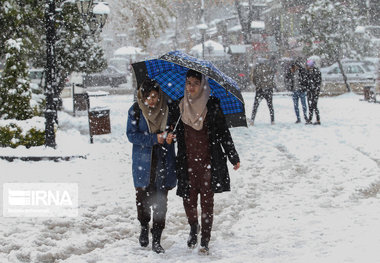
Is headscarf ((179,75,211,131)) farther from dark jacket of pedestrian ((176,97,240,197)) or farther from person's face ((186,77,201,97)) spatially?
dark jacket of pedestrian ((176,97,240,197))

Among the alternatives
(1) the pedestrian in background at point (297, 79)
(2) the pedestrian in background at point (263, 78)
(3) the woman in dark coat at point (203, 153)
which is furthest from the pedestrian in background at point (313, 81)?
(3) the woman in dark coat at point (203, 153)

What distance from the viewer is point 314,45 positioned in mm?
26391

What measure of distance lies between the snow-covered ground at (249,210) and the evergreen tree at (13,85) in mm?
1236

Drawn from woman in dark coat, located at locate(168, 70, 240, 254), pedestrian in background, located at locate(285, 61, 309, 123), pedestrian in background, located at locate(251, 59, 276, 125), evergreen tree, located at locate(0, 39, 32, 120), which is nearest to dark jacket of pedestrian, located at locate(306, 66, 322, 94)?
pedestrian in background, located at locate(285, 61, 309, 123)

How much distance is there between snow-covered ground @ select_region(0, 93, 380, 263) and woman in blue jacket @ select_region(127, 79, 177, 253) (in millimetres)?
521

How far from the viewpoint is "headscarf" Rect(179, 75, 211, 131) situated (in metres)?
4.46

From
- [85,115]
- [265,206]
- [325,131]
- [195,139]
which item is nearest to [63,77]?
[85,115]

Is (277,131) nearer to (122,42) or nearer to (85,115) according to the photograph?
(85,115)

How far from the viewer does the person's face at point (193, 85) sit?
14.7 ft

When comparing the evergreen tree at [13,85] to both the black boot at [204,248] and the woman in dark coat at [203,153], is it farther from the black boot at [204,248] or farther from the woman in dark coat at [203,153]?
the black boot at [204,248]

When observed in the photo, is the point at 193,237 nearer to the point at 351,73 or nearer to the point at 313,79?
the point at 313,79

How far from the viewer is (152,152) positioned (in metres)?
4.66

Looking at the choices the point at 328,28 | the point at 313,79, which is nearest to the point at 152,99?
the point at 313,79

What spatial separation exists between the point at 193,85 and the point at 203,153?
0.67 meters
